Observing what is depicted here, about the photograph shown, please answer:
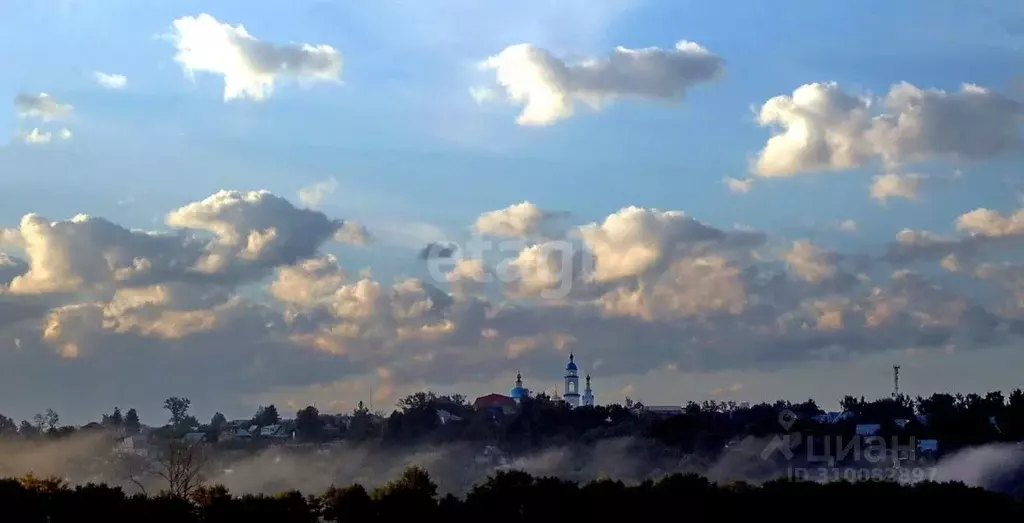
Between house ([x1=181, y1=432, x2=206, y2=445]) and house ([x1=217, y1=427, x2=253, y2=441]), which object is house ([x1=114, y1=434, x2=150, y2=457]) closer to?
house ([x1=181, y1=432, x2=206, y2=445])

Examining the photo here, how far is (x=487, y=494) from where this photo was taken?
70250 millimetres

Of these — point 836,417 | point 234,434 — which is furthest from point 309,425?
point 836,417

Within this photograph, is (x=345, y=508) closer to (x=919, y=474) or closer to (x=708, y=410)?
(x=919, y=474)

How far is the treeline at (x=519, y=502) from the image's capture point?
62500 mm

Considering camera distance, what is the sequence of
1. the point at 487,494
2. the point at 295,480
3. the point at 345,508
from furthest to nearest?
the point at 295,480 → the point at 487,494 → the point at 345,508

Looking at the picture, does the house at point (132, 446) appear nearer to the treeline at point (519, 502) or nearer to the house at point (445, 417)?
the house at point (445, 417)

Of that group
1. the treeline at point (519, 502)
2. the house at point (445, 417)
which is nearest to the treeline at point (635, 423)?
the house at point (445, 417)

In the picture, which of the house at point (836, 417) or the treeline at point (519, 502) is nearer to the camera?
the treeline at point (519, 502)

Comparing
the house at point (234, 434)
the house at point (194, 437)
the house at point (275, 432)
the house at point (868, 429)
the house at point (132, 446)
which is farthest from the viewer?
the house at point (275, 432)

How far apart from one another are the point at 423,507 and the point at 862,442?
72.6 meters

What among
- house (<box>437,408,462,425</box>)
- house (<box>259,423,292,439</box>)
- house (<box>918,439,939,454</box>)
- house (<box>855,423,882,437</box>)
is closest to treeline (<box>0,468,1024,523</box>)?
house (<box>918,439,939,454</box>)

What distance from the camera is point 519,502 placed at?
70250 mm

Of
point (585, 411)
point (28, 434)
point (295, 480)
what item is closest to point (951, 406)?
point (585, 411)

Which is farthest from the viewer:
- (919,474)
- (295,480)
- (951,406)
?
(951,406)
